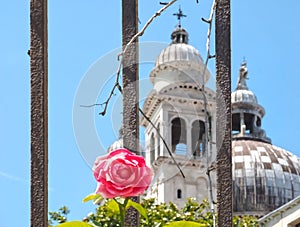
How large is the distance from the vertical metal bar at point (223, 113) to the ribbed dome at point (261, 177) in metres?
52.9

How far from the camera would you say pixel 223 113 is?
309cm

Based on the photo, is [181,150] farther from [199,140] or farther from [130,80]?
[130,80]

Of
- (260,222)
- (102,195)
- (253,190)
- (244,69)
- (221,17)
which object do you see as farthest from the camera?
(244,69)

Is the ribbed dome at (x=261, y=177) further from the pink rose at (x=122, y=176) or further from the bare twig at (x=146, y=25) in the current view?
the pink rose at (x=122, y=176)

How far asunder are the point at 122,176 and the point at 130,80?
439mm

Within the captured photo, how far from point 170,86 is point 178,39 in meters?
4.64

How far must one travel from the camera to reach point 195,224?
296 cm

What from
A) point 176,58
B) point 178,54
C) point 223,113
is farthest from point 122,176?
point 178,54

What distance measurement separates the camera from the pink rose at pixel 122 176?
2.82 metres

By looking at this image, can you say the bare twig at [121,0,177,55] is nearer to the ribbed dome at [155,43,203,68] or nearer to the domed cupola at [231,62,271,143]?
the ribbed dome at [155,43,203,68]

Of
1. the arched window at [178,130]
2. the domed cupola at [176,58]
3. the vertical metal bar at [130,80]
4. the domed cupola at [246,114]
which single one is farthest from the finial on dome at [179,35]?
the vertical metal bar at [130,80]

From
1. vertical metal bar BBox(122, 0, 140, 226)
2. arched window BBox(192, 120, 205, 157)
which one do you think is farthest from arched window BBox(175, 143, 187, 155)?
vertical metal bar BBox(122, 0, 140, 226)

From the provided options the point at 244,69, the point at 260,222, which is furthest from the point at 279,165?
the point at 260,222

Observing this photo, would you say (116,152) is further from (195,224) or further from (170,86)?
(170,86)
